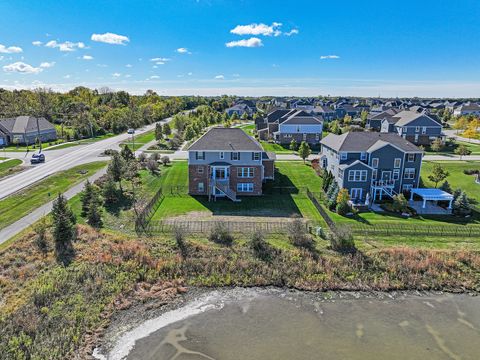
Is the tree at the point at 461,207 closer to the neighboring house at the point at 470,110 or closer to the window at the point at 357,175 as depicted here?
the window at the point at 357,175

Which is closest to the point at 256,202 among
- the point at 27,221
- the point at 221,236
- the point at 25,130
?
the point at 221,236

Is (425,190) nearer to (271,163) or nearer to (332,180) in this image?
(332,180)

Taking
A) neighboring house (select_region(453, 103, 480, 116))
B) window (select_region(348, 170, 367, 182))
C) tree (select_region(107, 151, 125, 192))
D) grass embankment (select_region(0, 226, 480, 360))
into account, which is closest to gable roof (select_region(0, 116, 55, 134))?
tree (select_region(107, 151, 125, 192))

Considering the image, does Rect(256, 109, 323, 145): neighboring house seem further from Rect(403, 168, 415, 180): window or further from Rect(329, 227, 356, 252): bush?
Rect(329, 227, 356, 252): bush

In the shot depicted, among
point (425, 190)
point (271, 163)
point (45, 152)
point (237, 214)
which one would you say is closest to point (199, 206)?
point (237, 214)

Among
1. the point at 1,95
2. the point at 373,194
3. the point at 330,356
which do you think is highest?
the point at 1,95

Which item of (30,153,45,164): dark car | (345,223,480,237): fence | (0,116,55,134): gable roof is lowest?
(345,223,480,237): fence
